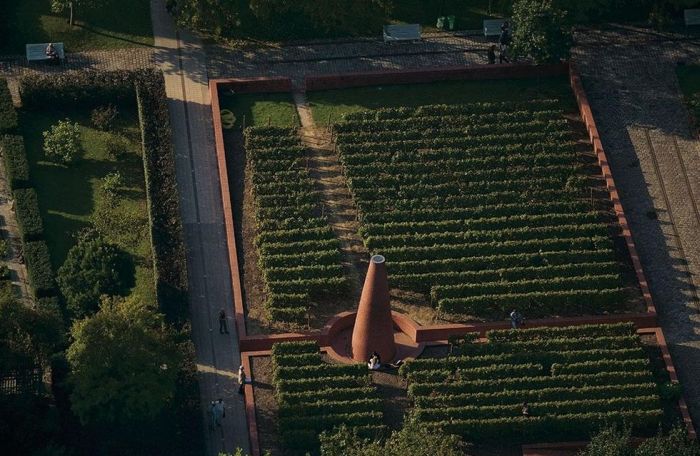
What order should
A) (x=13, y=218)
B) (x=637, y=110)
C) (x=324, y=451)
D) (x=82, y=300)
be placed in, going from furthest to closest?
(x=637, y=110)
(x=13, y=218)
(x=82, y=300)
(x=324, y=451)

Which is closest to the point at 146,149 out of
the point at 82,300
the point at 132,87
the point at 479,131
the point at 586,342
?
the point at 132,87

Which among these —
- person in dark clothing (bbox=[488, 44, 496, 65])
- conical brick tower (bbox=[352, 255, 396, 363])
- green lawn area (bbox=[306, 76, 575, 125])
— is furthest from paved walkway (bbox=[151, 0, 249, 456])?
person in dark clothing (bbox=[488, 44, 496, 65])

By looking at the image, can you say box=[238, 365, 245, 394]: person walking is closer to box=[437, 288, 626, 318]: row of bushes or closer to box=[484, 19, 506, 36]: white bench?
box=[437, 288, 626, 318]: row of bushes

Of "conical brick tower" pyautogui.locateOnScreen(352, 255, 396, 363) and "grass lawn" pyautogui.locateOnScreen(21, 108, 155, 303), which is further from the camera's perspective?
"grass lawn" pyautogui.locateOnScreen(21, 108, 155, 303)

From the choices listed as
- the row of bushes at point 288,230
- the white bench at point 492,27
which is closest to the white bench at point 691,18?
the white bench at point 492,27

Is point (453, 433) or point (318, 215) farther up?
point (318, 215)

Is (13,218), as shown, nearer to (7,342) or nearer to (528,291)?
(7,342)
